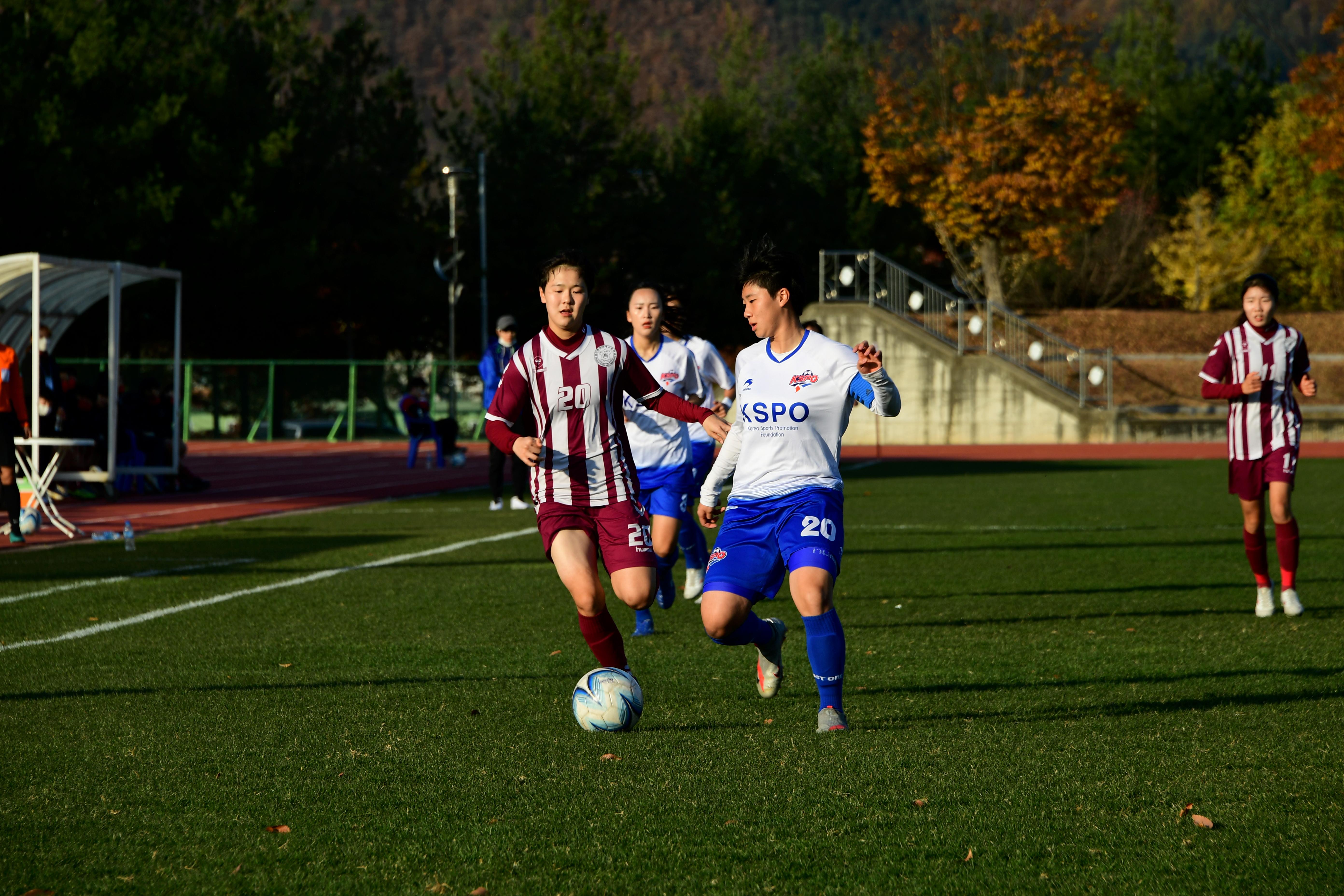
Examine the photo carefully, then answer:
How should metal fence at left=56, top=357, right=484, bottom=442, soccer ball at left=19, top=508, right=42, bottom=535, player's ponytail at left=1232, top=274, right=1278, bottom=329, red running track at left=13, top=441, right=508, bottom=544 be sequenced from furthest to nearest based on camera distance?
1. metal fence at left=56, top=357, right=484, bottom=442
2. red running track at left=13, top=441, right=508, bottom=544
3. soccer ball at left=19, top=508, right=42, bottom=535
4. player's ponytail at left=1232, top=274, right=1278, bottom=329

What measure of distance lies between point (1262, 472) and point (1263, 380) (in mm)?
563

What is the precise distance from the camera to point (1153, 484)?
2012cm

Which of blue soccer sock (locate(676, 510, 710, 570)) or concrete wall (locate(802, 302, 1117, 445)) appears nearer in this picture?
blue soccer sock (locate(676, 510, 710, 570))

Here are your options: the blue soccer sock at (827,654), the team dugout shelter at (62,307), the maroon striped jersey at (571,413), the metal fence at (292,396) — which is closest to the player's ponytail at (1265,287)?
the blue soccer sock at (827,654)

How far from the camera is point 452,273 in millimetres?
44125

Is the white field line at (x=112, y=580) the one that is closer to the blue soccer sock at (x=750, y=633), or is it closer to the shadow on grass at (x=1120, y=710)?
the blue soccer sock at (x=750, y=633)

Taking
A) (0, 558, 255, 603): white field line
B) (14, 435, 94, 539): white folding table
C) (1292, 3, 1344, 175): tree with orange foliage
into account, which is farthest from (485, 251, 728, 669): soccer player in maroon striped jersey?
(1292, 3, 1344, 175): tree with orange foliage

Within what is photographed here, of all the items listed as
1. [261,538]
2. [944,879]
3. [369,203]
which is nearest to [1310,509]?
[261,538]

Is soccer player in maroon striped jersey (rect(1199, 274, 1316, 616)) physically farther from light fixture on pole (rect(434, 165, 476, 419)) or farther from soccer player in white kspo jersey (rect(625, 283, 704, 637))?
light fixture on pole (rect(434, 165, 476, 419))

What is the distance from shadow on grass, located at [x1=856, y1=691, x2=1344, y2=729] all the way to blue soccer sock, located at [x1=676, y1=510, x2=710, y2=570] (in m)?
3.92

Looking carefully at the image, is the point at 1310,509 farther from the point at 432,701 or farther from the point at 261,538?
the point at 432,701

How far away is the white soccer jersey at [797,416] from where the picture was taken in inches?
221

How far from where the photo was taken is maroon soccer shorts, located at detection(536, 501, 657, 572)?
19.5 feet

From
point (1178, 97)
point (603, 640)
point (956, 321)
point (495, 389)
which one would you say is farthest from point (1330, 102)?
point (603, 640)
